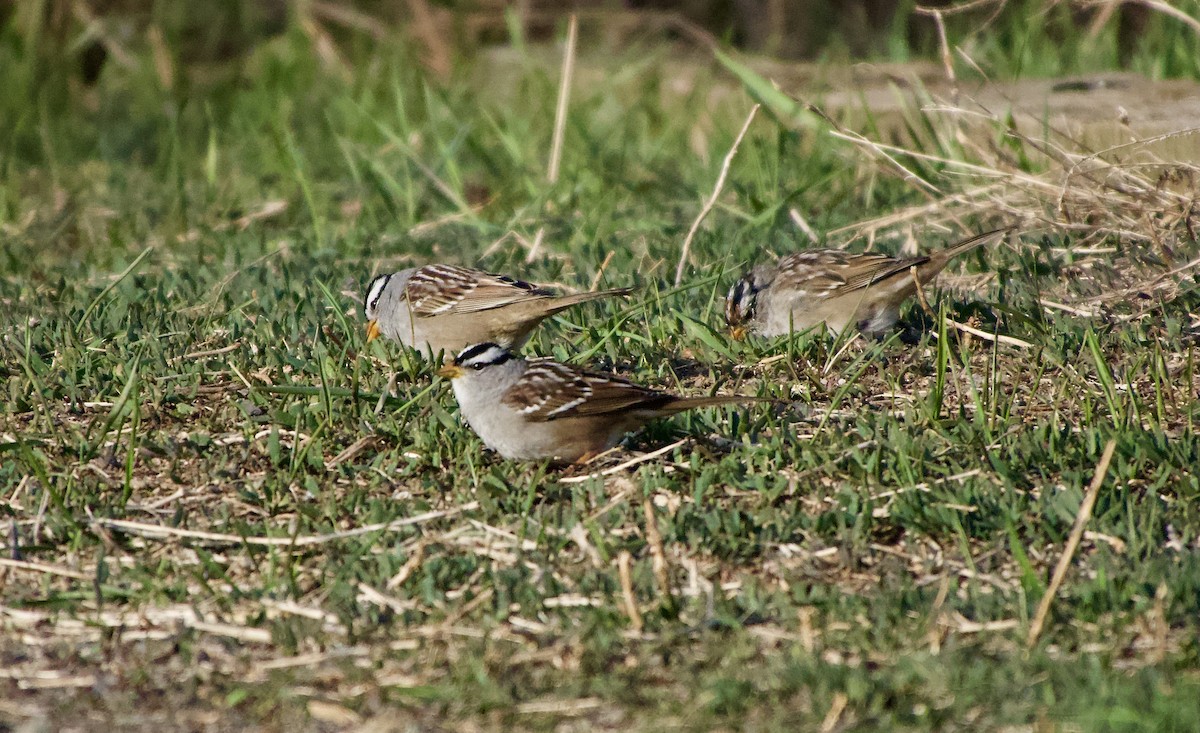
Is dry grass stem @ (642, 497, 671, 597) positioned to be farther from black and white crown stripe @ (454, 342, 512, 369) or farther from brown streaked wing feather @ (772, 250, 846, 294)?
brown streaked wing feather @ (772, 250, 846, 294)

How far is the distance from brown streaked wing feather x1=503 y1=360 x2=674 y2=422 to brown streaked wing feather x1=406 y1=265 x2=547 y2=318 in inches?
44.5

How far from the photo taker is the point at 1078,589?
417 cm

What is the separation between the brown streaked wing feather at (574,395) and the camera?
507 centimetres

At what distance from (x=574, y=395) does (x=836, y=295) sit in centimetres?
168

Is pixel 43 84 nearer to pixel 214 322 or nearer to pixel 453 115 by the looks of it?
pixel 453 115

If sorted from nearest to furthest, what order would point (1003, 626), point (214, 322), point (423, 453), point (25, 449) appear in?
point (1003, 626) < point (25, 449) < point (423, 453) < point (214, 322)

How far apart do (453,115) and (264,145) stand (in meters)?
1.42

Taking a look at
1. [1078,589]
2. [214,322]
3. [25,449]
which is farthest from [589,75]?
[1078,589]

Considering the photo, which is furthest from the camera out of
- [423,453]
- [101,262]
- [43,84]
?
[43,84]

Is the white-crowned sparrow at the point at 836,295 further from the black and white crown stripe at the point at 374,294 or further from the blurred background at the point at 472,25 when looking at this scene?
the blurred background at the point at 472,25

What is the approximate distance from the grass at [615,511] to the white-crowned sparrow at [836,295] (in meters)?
0.17

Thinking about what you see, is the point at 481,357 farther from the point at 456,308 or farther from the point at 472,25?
the point at 472,25

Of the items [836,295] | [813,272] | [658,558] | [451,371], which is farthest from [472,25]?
[658,558]

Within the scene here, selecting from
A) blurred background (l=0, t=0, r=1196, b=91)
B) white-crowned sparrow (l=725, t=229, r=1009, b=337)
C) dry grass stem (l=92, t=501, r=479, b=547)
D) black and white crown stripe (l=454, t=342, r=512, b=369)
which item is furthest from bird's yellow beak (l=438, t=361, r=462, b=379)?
blurred background (l=0, t=0, r=1196, b=91)
